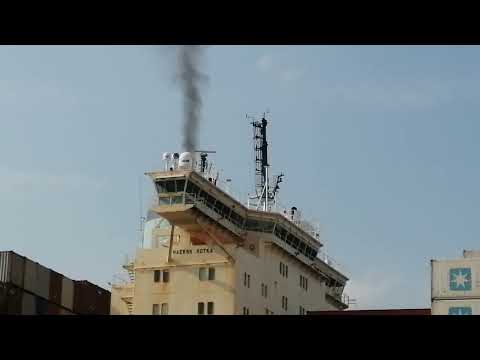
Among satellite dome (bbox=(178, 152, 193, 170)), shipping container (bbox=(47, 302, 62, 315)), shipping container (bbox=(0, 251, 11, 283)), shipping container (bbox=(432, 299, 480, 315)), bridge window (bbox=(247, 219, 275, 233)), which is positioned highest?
satellite dome (bbox=(178, 152, 193, 170))

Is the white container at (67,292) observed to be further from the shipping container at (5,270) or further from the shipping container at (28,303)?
the shipping container at (5,270)

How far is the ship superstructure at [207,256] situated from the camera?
176 feet

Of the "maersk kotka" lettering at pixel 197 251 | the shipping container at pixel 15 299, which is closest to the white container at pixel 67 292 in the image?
the shipping container at pixel 15 299

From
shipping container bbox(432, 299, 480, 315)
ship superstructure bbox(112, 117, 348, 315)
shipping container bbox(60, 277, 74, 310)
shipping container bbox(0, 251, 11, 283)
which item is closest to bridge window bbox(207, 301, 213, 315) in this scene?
ship superstructure bbox(112, 117, 348, 315)

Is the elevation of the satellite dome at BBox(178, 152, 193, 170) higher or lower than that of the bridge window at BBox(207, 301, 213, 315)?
higher

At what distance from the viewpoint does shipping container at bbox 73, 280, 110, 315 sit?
49375 millimetres

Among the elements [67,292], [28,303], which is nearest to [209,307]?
[67,292]

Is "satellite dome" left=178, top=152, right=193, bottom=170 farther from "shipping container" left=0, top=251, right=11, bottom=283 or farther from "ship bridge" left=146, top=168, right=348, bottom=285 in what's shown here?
"shipping container" left=0, top=251, right=11, bottom=283

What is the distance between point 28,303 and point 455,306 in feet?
66.7

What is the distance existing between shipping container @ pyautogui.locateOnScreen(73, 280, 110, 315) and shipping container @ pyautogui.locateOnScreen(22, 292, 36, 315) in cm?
310

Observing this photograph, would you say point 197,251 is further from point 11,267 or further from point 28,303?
point 11,267

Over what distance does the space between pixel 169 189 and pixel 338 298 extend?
21.1 metres
